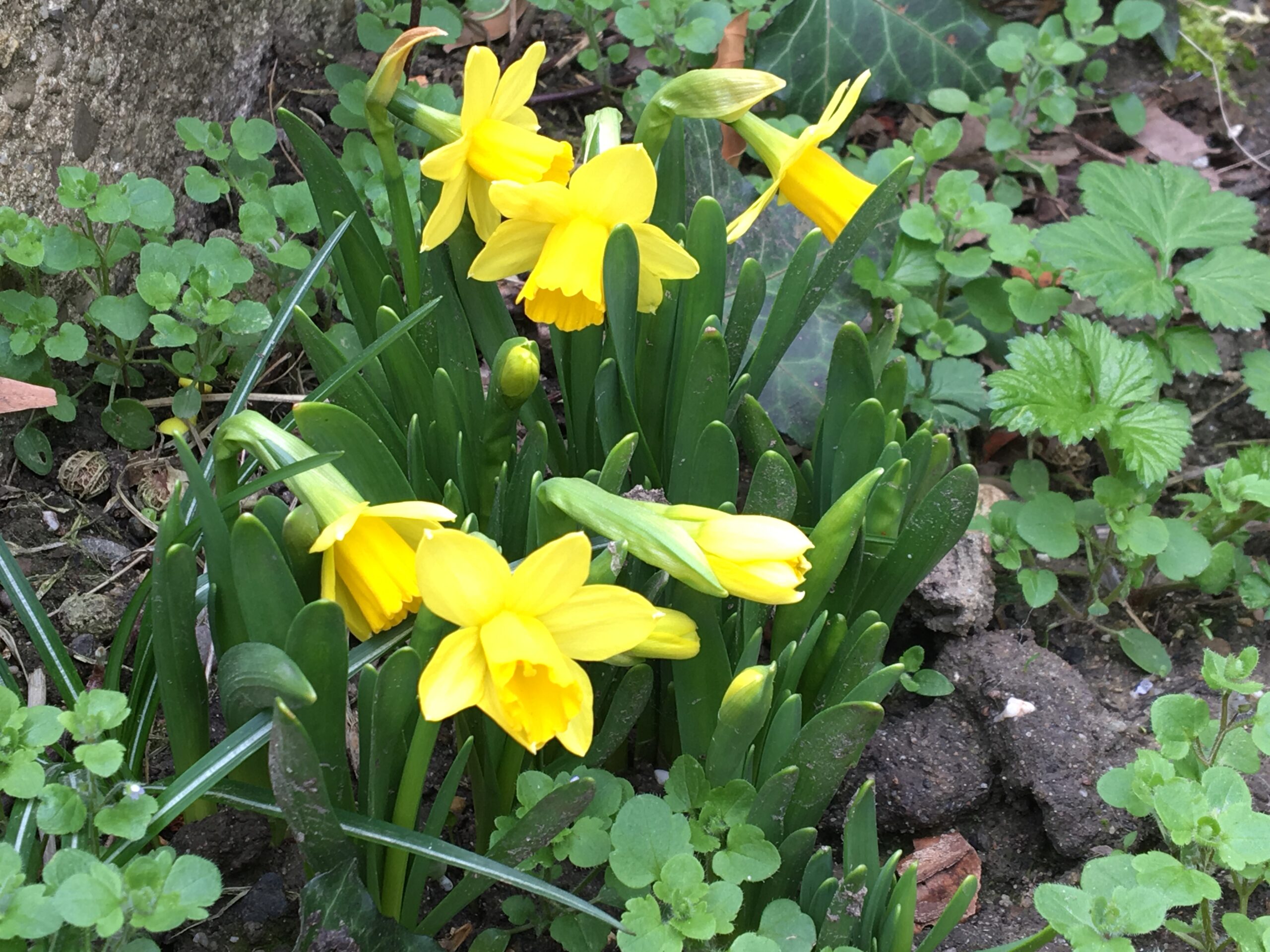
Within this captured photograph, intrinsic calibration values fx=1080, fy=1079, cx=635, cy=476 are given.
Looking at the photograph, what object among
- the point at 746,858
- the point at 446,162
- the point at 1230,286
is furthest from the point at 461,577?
the point at 1230,286

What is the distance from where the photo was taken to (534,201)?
1.31 m

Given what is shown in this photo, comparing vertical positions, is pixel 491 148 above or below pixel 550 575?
above

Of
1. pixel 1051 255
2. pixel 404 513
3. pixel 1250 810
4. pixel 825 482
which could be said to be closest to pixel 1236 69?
pixel 1051 255

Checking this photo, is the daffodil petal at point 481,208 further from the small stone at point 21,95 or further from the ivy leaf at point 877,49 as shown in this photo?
the ivy leaf at point 877,49

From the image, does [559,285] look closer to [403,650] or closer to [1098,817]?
[403,650]

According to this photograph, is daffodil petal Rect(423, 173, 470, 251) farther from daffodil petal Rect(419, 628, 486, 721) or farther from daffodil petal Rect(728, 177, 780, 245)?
daffodil petal Rect(419, 628, 486, 721)

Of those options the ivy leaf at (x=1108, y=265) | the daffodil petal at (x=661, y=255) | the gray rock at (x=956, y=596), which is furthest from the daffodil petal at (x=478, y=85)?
the ivy leaf at (x=1108, y=265)

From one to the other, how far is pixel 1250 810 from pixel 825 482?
0.66 metres

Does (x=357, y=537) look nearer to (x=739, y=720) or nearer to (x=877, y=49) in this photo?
(x=739, y=720)

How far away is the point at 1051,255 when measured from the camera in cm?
215

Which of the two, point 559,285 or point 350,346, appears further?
point 350,346

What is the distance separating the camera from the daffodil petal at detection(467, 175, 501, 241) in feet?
4.70

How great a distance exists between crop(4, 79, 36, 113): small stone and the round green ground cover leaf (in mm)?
2025

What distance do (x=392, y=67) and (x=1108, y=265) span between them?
56.8 inches
